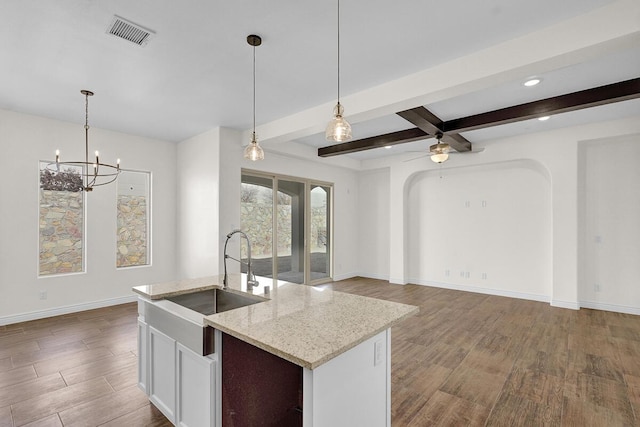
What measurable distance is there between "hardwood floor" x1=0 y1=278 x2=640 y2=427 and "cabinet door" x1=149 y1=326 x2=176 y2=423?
23cm

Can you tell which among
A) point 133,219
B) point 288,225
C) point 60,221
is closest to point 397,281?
point 288,225

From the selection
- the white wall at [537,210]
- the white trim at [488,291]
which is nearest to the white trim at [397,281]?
the white wall at [537,210]

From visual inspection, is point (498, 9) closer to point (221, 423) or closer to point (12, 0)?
point (221, 423)

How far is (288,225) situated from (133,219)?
2.86 metres

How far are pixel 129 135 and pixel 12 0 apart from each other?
11.4ft

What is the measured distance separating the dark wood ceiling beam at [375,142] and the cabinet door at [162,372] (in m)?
4.58

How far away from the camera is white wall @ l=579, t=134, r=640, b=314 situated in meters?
4.84

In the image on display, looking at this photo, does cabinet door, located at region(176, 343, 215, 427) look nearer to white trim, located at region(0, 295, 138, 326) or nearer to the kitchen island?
the kitchen island

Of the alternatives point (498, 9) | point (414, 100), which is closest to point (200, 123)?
point (414, 100)

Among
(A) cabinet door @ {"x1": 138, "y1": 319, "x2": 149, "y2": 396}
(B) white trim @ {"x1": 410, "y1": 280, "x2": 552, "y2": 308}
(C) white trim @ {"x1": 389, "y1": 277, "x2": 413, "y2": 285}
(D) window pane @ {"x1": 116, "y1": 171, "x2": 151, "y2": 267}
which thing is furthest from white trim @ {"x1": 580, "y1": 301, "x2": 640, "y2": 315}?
(D) window pane @ {"x1": 116, "y1": 171, "x2": 151, "y2": 267}

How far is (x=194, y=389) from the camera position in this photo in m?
1.86

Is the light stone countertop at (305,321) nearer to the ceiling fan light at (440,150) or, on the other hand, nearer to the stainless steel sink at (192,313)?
the stainless steel sink at (192,313)

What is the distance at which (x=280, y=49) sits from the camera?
280cm

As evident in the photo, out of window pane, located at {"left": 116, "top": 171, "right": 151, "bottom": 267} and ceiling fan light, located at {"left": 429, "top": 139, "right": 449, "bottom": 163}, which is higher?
ceiling fan light, located at {"left": 429, "top": 139, "right": 449, "bottom": 163}
